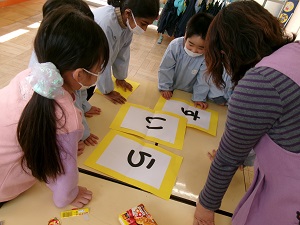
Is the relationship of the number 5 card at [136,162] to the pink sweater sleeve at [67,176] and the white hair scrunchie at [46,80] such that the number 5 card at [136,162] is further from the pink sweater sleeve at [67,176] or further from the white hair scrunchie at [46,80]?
the white hair scrunchie at [46,80]

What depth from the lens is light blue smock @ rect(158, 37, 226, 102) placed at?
128 centimetres

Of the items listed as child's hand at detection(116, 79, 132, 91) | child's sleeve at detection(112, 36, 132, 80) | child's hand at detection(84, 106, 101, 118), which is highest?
child's sleeve at detection(112, 36, 132, 80)

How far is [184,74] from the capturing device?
1.38 meters

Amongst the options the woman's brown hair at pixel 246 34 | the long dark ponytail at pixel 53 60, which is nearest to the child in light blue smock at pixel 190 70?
the woman's brown hair at pixel 246 34

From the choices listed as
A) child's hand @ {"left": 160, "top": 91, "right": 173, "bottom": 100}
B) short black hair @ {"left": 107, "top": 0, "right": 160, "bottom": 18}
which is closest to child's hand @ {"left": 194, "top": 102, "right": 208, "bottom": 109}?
child's hand @ {"left": 160, "top": 91, "right": 173, "bottom": 100}

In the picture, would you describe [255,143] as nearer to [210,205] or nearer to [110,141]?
[210,205]

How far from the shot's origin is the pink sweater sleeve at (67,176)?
594 mm

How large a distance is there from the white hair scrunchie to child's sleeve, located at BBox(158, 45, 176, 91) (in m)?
0.79

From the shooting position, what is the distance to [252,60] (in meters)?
0.58

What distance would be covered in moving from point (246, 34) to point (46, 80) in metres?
0.47

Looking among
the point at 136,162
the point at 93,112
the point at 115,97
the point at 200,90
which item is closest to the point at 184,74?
the point at 200,90

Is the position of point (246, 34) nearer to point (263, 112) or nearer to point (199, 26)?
point (263, 112)

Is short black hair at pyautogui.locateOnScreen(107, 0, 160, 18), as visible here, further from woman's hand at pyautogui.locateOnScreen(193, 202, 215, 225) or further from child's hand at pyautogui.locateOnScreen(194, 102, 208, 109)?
woman's hand at pyautogui.locateOnScreen(193, 202, 215, 225)

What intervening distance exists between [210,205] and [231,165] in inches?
6.2
